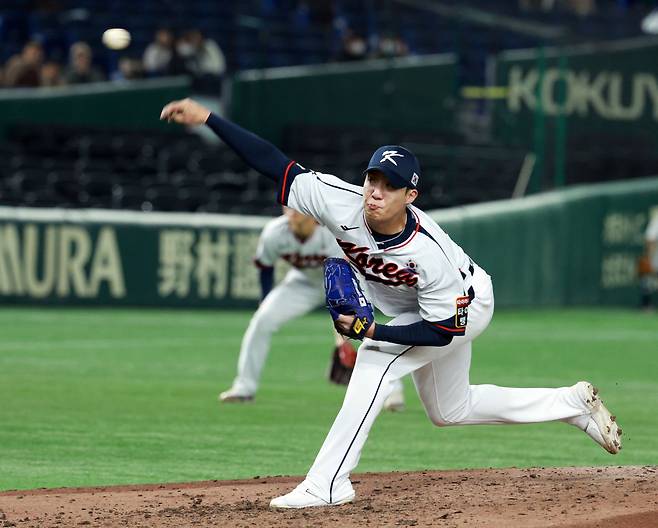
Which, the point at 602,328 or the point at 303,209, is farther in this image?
the point at 602,328

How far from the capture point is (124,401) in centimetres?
1053

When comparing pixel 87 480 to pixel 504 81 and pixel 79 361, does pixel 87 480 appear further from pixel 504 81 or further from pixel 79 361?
pixel 504 81

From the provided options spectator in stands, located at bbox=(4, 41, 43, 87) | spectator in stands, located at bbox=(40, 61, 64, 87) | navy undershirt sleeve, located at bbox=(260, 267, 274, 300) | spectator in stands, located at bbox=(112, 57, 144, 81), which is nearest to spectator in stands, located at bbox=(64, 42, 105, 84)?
spectator in stands, located at bbox=(40, 61, 64, 87)

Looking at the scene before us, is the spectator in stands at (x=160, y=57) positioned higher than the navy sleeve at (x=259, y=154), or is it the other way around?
the spectator in stands at (x=160, y=57)

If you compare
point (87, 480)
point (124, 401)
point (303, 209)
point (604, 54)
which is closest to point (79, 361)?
point (124, 401)

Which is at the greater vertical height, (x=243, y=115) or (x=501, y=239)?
(x=243, y=115)

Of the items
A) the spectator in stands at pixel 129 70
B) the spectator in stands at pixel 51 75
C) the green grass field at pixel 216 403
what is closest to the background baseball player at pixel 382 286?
Result: the green grass field at pixel 216 403

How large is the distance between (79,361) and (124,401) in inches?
107

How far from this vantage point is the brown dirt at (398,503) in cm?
563

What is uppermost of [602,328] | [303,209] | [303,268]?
[303,209]

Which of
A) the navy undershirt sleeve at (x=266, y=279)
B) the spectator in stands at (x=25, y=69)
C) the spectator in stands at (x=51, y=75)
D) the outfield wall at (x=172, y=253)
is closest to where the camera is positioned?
the navy undershirt sleeve at (x=266, y=279)

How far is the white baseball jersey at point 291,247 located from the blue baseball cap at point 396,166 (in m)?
4.71

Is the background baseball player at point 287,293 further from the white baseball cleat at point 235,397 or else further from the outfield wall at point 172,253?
the outfield wall at point 172,253

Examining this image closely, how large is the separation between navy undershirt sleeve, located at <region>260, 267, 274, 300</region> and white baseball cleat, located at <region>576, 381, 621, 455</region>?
4441 millimetres
